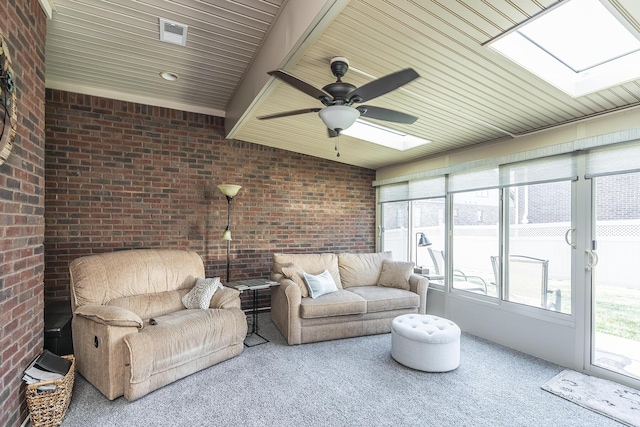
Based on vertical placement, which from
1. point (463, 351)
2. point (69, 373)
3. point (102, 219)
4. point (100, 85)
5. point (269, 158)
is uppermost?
point (100, 85)

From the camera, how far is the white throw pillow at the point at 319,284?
385 cm

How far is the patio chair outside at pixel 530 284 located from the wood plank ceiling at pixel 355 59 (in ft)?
4.78

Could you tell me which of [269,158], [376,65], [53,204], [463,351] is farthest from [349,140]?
[53,204]

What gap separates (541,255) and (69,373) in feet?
14.6

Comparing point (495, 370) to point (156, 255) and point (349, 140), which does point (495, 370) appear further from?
point (156, 255)

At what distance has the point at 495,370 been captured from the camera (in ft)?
9.85


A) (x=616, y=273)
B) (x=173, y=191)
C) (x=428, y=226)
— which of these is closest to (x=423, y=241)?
(x=428, y=226)

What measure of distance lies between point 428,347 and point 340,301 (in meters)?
1.12

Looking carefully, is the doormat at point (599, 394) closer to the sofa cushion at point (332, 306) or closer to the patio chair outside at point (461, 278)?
the patio chair outside at point (461, 278)

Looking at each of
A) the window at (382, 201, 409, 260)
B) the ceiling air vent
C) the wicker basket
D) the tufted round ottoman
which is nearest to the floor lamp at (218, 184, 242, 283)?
the ceiling air vent

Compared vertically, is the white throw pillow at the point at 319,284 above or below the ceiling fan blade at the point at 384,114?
below

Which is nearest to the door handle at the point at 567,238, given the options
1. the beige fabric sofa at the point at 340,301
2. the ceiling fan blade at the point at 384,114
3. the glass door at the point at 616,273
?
the glass door at the point at 616,273

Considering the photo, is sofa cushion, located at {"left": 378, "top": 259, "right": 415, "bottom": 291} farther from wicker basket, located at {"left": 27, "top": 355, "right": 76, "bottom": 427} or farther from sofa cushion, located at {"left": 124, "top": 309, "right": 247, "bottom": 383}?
wicker basket, located at {"left": 27, "top": 355, "right": 76, "bottom": 427}

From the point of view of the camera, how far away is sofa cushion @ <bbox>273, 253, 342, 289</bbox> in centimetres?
424
